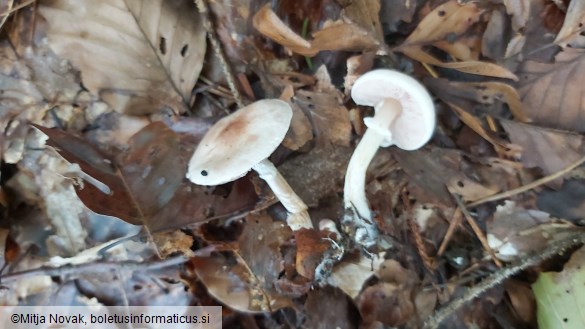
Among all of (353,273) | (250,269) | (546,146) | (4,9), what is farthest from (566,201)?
(4,9)

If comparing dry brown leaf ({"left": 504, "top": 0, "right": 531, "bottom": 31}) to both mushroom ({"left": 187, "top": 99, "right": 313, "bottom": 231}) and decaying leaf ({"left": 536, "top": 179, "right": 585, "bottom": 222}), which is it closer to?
decaying leaf ({"left": 536, "top": 179, "right": 585, "bottom": 222})

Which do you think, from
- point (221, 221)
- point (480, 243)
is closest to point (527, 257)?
point (480, 243)

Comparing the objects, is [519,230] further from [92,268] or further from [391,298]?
[92,268]

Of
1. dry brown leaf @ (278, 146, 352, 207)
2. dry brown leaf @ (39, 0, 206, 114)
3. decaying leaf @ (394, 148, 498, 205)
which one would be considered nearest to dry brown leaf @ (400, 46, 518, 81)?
decaying leaf @ (394, 148, 498, 205)

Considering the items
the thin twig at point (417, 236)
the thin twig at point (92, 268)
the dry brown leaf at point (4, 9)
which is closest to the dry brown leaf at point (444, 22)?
the thin twig at point (417, 236)

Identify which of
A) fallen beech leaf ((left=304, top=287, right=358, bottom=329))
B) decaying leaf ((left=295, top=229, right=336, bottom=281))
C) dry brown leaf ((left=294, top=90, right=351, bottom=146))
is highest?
dry brown leaf ((left=294, top=90, right=351, bottom=146))

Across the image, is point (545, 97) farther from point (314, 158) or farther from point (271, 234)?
point (271, 234)
